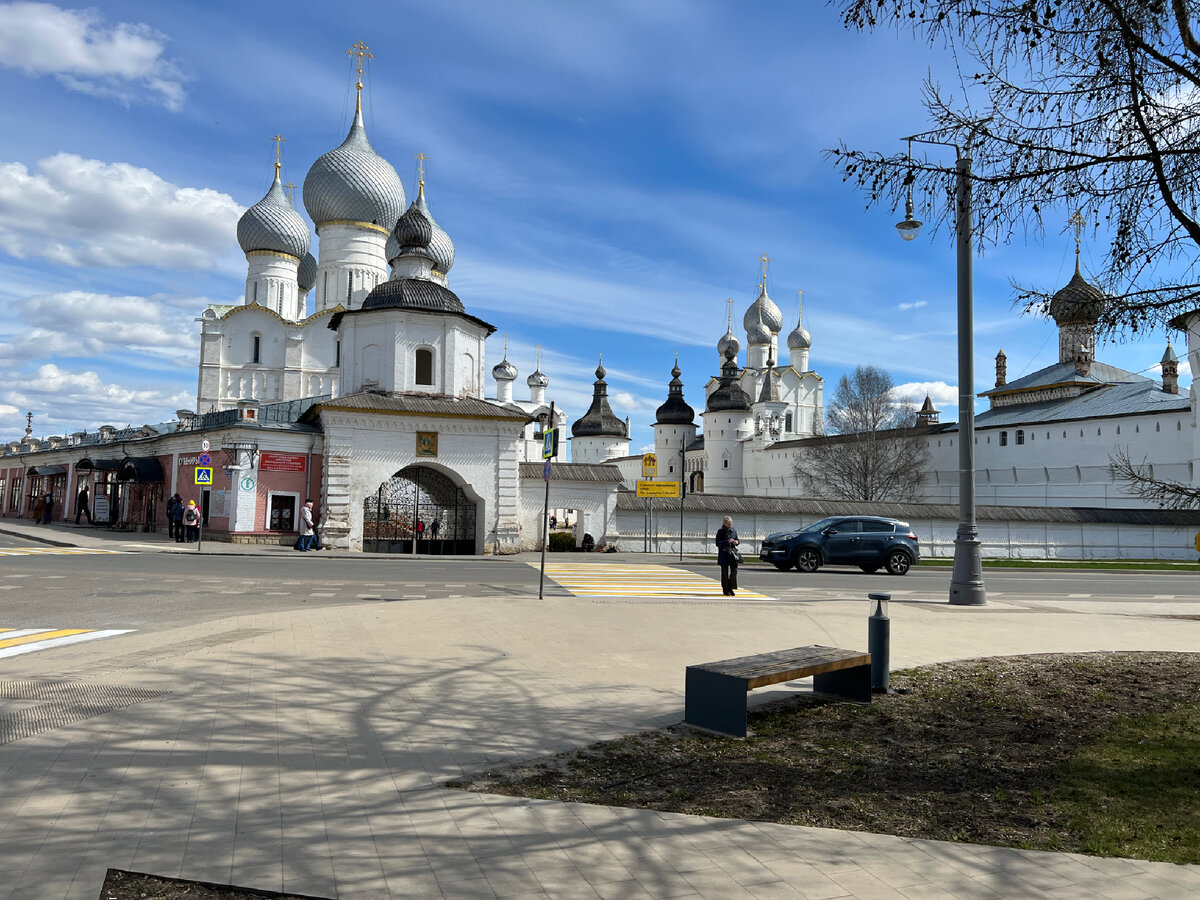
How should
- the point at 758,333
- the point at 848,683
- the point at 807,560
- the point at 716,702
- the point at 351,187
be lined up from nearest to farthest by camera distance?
the point at 716,702, the point at 848,683, the point at 807,560, the point at 351,187, the point at 758,333

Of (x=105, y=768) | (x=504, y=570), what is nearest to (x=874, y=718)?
(x=105, y=768)

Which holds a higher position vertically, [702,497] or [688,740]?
[702,497]

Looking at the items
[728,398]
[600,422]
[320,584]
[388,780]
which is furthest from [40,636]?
[600,422]

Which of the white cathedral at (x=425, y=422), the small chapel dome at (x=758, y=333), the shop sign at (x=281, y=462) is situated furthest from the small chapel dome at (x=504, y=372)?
the shop sign at (x=281, y=462)

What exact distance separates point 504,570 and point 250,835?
17557 millimetres

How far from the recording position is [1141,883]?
3822 millimetres

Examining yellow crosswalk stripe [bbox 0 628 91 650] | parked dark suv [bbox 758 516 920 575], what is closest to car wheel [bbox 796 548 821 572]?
parked dark suv [bbox 758 516 920 575]

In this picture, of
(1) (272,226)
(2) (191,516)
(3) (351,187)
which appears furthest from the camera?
(1) (272,226)

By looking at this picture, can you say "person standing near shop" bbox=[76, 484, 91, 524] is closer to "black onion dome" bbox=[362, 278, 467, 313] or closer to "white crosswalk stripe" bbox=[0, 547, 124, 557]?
"white crosswalk stripe" bbox=[0, 547, 124, 557]

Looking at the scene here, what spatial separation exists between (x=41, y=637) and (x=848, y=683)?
875 centimetres

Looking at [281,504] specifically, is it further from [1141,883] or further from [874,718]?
[1141,883]

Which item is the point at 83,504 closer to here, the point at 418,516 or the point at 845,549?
the point at 418,516

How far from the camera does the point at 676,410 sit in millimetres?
92688

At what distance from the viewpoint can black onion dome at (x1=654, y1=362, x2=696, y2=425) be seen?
303ft
